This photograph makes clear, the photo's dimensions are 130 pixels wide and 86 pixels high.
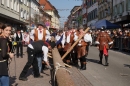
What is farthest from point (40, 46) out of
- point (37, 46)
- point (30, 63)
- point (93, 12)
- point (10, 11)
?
point (93, 12)

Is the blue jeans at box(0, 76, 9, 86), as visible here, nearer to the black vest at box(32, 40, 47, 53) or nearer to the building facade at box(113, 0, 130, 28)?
the black vest at box(32, 40, 47, 53)

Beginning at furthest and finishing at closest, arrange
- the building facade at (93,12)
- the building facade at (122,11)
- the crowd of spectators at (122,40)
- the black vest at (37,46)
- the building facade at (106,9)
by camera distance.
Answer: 1. the building facade at (93,12)
2. the building facade at (106,9)
3. the building facade at (122,11)
4. the crowd of spectators at (122,40)
5. the black vest at (37,46)

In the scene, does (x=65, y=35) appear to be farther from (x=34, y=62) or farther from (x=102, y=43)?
(x=34, y=62)

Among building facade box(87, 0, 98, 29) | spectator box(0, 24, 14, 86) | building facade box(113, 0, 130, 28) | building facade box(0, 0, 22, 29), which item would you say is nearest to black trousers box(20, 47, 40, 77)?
spectator box(0, 24, 14, 86)

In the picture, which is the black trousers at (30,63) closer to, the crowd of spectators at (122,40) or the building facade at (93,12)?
the crowd of spectators at (122,40)

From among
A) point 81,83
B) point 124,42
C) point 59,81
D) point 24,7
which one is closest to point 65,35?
point 81,83

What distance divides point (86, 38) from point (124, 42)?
9.95 m

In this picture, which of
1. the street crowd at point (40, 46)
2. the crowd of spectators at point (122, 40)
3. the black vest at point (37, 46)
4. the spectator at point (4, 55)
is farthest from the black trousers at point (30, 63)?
the crowd of spectators at point (122, 40)

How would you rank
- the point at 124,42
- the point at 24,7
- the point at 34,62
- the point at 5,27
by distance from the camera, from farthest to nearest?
1. the point at 24,7
2. the point at 124,42
3. the point at 34,62
4. the point at 5,27

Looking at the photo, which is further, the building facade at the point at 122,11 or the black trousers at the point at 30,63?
the building facade at the point at 122,11

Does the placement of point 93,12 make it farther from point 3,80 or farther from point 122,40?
point 3,80

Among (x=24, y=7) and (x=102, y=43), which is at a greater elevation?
(x=24, y=7)

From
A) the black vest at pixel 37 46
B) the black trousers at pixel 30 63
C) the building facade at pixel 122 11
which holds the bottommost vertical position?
the black trousers at pixel 30 63

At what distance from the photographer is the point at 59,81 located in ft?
18.9
